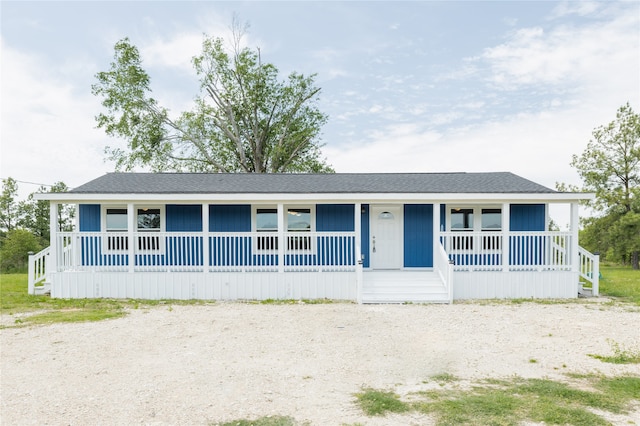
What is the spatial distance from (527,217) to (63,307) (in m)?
13.0

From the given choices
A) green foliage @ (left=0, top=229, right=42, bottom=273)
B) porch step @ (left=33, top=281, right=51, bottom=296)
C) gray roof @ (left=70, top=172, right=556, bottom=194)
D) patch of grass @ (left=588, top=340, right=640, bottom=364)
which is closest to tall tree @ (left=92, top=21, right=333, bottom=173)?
green foliage @ (left=0, top=229, right=42, bottom=273)

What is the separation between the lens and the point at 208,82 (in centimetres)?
2686

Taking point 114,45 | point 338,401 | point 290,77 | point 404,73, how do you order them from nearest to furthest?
point 338,401 → point 404,73 → point 114,45 → point 290,77

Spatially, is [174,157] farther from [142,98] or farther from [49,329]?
[49,329]

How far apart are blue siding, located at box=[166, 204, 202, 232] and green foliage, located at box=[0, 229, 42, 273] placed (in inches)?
712

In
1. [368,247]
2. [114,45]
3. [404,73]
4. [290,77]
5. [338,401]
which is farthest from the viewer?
[290,77]

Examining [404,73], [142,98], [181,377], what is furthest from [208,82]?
[181,377]

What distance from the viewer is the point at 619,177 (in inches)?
953

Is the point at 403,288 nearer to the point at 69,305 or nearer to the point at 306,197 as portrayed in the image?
the point at 306,197

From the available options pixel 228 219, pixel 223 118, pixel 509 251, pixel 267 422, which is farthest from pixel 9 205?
pixel 267 422

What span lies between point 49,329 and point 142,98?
69.1 feet

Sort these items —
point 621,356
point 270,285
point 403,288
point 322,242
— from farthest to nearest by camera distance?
point 322,242, point 270,285, point 403,288, point 621,356

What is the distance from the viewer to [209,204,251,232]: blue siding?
12.7 meters

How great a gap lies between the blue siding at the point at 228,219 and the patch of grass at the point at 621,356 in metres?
9.30
